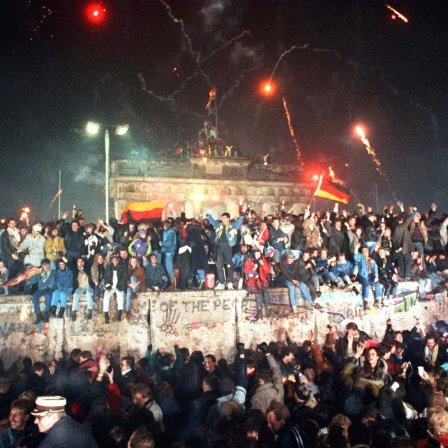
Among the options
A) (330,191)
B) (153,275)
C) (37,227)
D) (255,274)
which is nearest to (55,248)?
(37,227)

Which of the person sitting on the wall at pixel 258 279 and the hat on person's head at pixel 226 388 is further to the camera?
the person sitting on the wall at pixel 258 279

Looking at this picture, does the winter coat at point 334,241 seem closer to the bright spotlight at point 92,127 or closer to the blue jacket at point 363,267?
the blue jacket at point 363,267

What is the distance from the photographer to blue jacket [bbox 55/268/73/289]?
411 inches

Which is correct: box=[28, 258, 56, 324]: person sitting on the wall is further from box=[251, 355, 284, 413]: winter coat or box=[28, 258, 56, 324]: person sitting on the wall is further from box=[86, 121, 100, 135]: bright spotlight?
box=[251, 355, 284, 413]: winter coat

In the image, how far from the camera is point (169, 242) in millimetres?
11852

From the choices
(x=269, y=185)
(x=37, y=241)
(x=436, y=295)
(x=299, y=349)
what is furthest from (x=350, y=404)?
(x=269, y=185)

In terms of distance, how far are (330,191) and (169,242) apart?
32.0ft

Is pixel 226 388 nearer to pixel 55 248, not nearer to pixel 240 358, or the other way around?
pixel 240 358

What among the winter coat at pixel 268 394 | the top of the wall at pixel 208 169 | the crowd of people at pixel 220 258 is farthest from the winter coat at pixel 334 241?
the top of the wall at pixel 208 169

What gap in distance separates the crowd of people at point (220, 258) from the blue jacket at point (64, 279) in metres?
0.02

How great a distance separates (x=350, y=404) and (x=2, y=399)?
577cm

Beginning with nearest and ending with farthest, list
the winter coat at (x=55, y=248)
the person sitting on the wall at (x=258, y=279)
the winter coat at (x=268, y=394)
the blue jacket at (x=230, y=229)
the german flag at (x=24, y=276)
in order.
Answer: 1. the winter coat at (x=268, y=394)
2. the german flag at (x=24, y=276)
3. the winter coat at (x=55, y=248)
4. the person sitting on the wall at (x=258, y=279)
5. the blue jacket at (x=230, y=229)

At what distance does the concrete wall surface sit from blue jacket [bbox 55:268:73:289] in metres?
0.55

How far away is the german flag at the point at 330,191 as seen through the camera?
18891 mm
